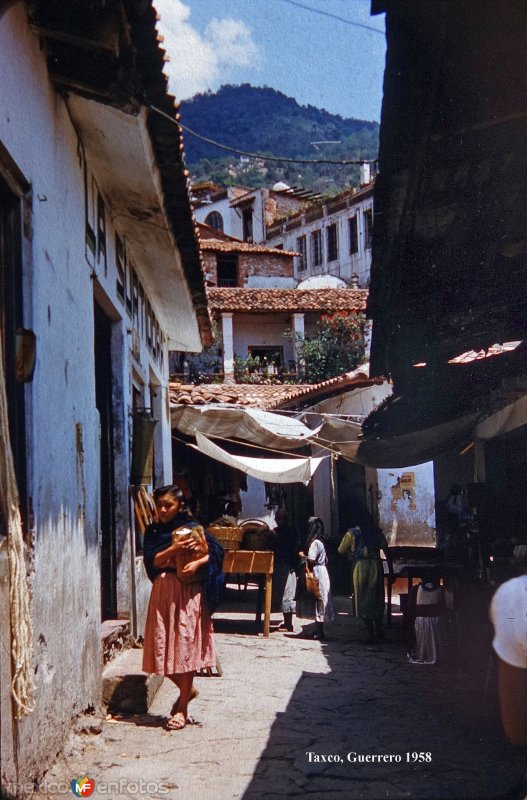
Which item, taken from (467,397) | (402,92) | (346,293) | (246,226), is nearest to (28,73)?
(402,92)

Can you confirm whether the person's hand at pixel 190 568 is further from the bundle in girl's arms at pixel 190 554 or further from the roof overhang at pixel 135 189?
the roof overhang at pixel 135 189

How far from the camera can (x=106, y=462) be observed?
7.81 m

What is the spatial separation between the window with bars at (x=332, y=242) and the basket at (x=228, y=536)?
3555cm

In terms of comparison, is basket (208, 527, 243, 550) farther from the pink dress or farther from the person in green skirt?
the pink dress

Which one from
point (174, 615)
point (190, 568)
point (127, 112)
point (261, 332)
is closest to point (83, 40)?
point (127, 112)

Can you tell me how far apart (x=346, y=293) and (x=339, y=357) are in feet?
12.7

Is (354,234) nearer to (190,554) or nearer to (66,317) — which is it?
(190,554)

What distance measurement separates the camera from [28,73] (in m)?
4.53

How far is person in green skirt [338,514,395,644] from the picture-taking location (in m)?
10.4

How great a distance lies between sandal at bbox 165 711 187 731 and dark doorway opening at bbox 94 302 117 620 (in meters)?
1.91

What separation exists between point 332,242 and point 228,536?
36182 mm

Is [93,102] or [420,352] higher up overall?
[93,102]

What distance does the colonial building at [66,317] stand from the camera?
4.10 metres

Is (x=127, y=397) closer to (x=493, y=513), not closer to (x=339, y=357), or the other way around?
(x=493, y=513)
